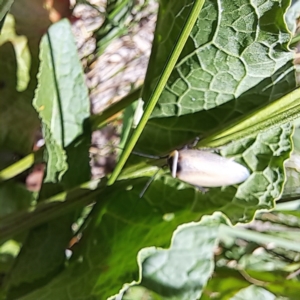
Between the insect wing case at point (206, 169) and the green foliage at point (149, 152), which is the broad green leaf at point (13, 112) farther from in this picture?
the insect wing case at point (206, 169)

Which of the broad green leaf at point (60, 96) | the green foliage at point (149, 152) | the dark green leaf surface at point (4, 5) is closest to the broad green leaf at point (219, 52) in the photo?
the green foliage at point (149, 152)

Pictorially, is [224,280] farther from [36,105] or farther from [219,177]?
[36,105]

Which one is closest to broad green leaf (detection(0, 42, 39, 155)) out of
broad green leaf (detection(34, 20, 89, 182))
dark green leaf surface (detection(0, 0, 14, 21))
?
broad green leaf (detection(34, 20, 89, 182))

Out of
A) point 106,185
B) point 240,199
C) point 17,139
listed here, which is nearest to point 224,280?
point 240,199

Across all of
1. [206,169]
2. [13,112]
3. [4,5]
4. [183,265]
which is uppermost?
[4,5]

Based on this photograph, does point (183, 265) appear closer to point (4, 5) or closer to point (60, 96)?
point (60, 96)

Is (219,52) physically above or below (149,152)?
above

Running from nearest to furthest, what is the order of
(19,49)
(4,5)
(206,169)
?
(4,5)
(206,169)
(19,49)

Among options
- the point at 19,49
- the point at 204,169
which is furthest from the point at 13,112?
the point at 204,169
